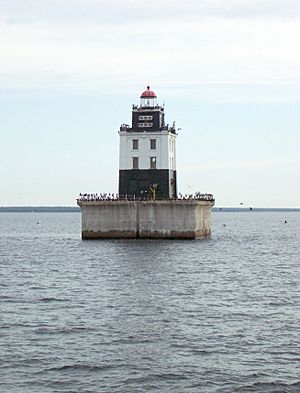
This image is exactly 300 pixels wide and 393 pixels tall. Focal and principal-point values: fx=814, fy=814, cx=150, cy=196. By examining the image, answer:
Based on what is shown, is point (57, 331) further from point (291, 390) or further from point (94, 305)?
point (291, 390)

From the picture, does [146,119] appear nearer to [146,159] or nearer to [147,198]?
[146,159]

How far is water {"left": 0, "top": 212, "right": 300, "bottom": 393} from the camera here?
24.9 metres

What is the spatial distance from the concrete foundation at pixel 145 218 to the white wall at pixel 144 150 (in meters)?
8.81

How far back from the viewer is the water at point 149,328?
81.6 ft

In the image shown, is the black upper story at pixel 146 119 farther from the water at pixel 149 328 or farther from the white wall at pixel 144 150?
the water at pixel 149 328

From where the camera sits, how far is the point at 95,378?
24.9m

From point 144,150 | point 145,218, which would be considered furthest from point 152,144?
point 145,218

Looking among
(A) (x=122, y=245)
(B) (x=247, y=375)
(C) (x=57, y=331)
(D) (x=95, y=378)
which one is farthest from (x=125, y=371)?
(A) (x=122, y=245)

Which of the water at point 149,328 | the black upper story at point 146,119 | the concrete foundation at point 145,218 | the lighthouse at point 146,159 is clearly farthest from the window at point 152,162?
the water at point 149,328

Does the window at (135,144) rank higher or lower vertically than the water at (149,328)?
higher

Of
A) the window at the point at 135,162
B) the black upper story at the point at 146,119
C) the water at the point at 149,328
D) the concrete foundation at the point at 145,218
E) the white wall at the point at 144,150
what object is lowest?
the water at the point at 149,328

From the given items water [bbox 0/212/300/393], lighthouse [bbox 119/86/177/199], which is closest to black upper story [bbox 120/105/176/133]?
lighthouse [bbox 119/86/177/199]

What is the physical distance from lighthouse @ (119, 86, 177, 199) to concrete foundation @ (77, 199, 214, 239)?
21.6 ft

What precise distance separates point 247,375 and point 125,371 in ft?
12.5
